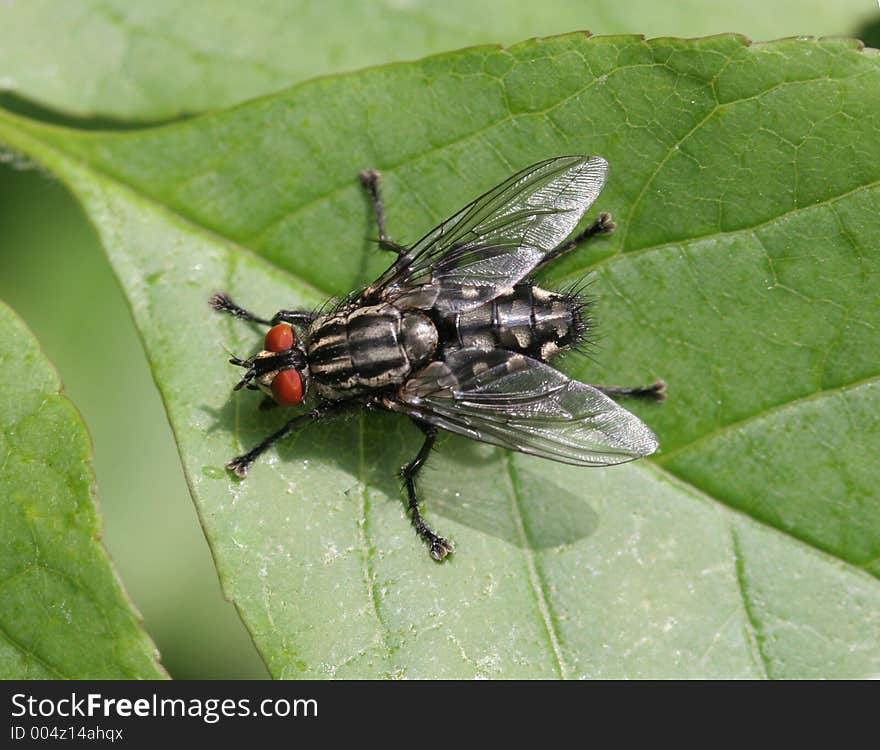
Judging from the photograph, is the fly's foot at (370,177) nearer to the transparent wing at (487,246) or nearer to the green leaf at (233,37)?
the transparent wing at (487,246)

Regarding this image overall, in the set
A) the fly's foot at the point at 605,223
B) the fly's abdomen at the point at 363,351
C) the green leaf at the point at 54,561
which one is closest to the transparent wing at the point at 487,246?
the fly's foot at the point at 605,223

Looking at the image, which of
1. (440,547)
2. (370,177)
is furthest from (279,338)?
(440,547)

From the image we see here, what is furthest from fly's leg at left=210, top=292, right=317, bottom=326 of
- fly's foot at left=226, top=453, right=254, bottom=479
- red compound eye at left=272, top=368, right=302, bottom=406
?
fly's foot at left=226, top=453, right=254, bottom=479

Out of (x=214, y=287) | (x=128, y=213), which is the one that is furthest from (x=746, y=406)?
(x=128, y=213)

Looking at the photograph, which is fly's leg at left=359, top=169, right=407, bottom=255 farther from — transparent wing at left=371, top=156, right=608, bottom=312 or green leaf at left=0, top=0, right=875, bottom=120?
green leaf at left=0, top=0, right=875, bottom=120

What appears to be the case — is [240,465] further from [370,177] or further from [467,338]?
[370,177]

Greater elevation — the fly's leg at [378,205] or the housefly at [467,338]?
the fly's leg at [378,205]
